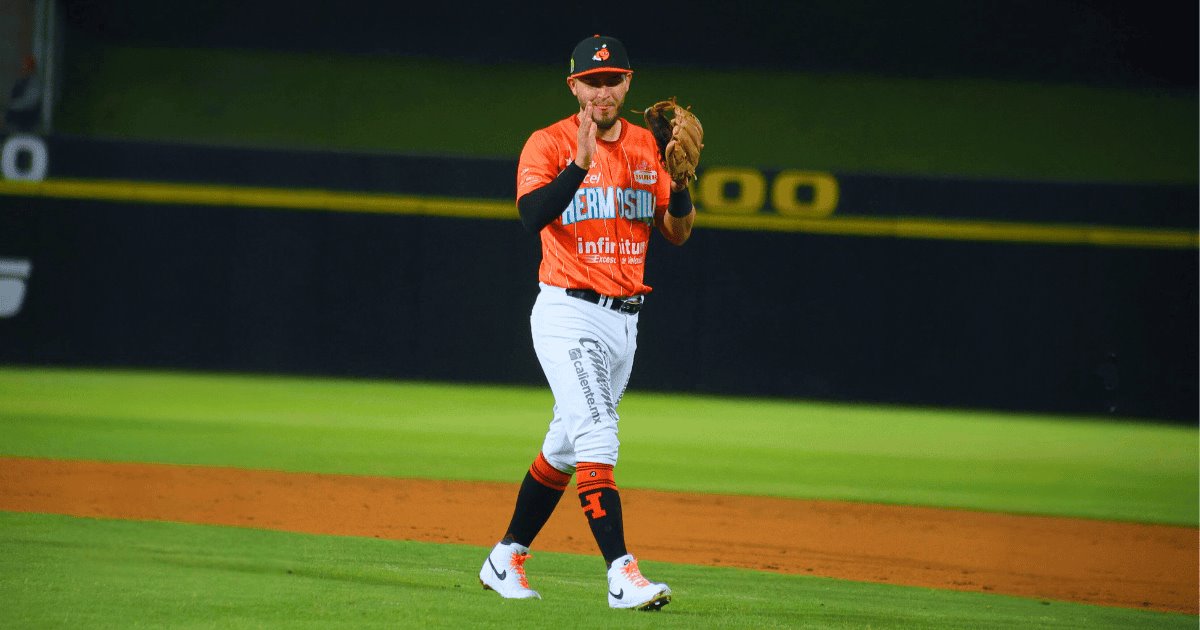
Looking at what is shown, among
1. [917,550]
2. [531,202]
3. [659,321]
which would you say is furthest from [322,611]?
[659,321]

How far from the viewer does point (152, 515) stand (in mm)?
6867

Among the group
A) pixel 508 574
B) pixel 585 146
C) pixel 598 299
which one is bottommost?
pixel 508 574

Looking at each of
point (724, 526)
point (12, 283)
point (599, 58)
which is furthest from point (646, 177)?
point (12, 283)

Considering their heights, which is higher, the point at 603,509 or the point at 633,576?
the point at 603,509

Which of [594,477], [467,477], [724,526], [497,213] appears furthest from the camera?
[497,213]

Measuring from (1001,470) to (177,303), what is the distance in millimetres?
7926

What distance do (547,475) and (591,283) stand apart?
0.67 meters

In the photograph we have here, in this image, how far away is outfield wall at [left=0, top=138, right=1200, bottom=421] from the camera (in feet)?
46.0

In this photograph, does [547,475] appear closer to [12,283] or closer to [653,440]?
[653,440]

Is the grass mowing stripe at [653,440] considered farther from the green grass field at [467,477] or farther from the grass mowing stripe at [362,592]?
the grass mowing stripe at [362,592]

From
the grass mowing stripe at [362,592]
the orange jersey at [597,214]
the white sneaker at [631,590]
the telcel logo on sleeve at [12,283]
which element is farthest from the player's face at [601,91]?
the telcel logo on sleeve at [12,283]

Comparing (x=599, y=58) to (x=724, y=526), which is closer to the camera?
(x=599, y=58)

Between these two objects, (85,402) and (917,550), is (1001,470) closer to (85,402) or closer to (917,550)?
(917,550)

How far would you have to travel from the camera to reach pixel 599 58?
182 inches
